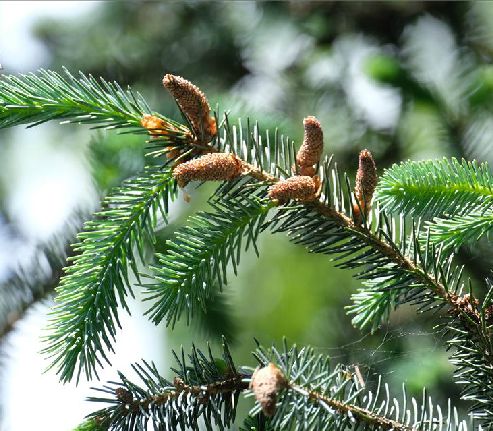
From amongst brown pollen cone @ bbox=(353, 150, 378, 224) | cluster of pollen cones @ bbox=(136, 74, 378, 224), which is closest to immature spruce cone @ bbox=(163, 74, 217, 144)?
cluster of pollen cones @ bbox=(136, 74, 378, 224)

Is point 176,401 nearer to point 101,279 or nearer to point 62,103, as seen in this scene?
point 101,279

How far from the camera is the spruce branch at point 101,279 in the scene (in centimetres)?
74

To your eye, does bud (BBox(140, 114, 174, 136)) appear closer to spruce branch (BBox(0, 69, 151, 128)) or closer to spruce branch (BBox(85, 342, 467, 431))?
spruce branch (BBox(0, 69, 151, 128))

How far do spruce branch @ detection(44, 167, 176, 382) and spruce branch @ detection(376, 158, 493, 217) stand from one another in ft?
0.65

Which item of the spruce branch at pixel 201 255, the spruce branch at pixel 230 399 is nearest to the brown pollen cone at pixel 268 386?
the spruce branch at pixel 230 399

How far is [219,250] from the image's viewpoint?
0.79 meters

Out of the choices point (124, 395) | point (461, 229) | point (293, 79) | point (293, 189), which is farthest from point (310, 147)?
point (293, 79)

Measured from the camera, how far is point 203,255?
31.2 inches

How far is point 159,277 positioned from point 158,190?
0.08 m

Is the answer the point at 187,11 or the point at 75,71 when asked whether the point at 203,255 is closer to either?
the point at 75,71

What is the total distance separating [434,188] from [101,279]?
1.02 feet

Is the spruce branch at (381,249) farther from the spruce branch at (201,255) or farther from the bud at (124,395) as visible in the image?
the bud at (124,395)

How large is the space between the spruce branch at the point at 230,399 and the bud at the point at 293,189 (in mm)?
128

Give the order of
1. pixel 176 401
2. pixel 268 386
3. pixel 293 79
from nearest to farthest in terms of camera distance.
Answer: pixel 268 386 < pixel 176 401 < pixel 293 79
